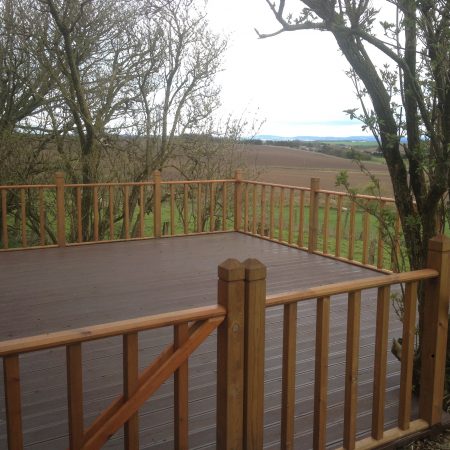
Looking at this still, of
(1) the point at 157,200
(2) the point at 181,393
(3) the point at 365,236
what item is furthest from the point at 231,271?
(1) the point at 157,200

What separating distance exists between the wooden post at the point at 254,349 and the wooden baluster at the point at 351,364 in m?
0.44

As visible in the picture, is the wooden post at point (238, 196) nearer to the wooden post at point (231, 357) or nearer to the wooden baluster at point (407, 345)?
the wooden baluster at point (407, 345)

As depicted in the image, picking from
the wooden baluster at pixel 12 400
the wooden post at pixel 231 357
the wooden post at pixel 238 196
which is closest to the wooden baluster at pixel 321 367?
the wooden post at pixel 231 357

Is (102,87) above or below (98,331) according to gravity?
above

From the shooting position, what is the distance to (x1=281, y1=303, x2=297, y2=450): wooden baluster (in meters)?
1.93

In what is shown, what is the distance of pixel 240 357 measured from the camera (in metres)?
1.80

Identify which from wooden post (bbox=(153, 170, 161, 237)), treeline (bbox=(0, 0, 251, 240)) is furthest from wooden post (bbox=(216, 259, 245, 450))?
treeline (bbox=(0, 0, 251, 240))

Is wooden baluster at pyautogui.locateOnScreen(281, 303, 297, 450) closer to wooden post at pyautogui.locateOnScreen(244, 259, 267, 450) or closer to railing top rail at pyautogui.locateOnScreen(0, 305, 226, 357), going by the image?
wooden post at pyautogui.locateOnScreen(244, 259, 267, 450)

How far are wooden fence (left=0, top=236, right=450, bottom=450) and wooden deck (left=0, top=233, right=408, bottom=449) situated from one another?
14.2 inches

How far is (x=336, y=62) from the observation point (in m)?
2.70

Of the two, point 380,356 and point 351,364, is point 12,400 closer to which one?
point 351,364

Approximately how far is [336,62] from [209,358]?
1800mm

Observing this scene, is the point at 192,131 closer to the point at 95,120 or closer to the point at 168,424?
the point at 95,120

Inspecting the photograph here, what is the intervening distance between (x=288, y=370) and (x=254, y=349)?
21 cm
